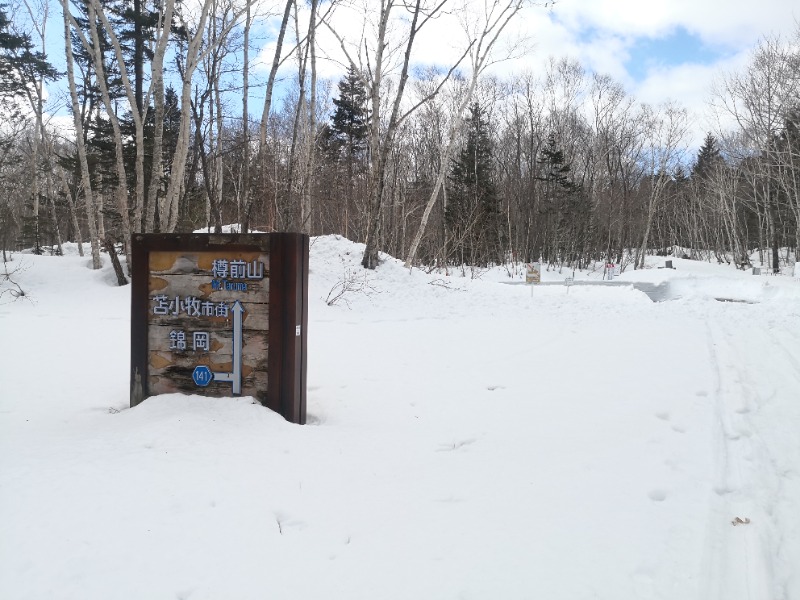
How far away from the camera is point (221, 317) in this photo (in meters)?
4.11

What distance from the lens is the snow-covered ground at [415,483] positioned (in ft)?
7.45

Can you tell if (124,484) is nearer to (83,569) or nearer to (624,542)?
(83,569)

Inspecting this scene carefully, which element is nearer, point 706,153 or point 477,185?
point 477,185

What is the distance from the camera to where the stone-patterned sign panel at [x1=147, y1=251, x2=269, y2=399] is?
408 cm

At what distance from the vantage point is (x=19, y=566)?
6.96 feet

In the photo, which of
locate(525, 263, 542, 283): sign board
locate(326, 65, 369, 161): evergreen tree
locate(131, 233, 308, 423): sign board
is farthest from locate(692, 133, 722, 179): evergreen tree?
locate(131, 233, 308, 423): sign board

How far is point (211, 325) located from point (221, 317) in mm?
103

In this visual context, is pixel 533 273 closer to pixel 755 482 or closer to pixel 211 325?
pixel 755 482

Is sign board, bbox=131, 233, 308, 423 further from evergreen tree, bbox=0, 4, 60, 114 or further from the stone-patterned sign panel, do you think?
evergreen tree, bbox=0, 4, 60, 114

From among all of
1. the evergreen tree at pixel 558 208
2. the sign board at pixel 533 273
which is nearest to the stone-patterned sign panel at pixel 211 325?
the sign board at pixel 533 273

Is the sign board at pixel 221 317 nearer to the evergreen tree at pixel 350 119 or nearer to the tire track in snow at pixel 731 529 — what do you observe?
the tire track in snow at pixel 731 529

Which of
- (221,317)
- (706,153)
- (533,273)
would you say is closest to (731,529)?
(221,317)

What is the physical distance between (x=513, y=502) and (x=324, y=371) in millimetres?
3554

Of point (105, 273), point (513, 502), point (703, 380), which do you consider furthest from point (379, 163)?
point (513, 502)
